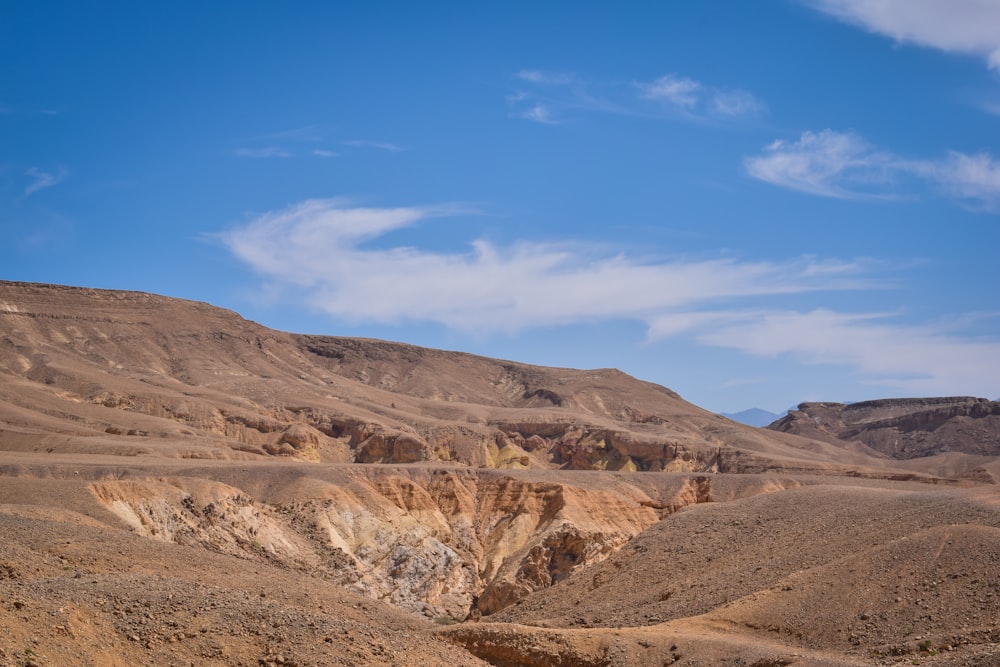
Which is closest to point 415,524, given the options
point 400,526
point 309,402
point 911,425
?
point 400,526

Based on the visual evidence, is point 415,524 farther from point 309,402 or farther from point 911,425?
point 911,425

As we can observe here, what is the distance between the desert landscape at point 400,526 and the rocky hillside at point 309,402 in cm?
41

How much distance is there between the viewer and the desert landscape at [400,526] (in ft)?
88.1

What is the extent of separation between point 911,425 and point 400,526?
12157 cm

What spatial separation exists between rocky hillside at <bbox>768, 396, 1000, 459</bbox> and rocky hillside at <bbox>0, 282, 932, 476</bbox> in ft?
31.3

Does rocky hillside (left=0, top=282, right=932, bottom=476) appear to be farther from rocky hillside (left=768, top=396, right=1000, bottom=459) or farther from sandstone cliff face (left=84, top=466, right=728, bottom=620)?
sandstone cliff face (left=84, top=466, right=728, bottom=620)

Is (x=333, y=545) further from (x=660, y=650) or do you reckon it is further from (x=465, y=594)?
(x=660, y=650)

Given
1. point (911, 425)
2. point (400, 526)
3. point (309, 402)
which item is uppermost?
point (911, 425)

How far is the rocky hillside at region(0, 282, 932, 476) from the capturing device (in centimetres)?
8338

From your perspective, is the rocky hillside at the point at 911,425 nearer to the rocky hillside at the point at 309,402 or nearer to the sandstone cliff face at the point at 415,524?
the rocky hillside at the point at 309,402

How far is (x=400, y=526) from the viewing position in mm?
63531

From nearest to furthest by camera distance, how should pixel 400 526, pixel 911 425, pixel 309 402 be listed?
pixel 400 526 → pixel 309 402 → pixel 911 425

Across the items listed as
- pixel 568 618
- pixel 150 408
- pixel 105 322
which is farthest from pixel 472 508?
pixel 105 322

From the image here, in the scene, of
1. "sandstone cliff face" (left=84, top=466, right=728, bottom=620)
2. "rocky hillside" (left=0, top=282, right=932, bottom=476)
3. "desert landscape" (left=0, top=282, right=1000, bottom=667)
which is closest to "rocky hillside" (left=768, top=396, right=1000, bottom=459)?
"rocky hillside" (left=0, top=282, right=932, bottom=476)
